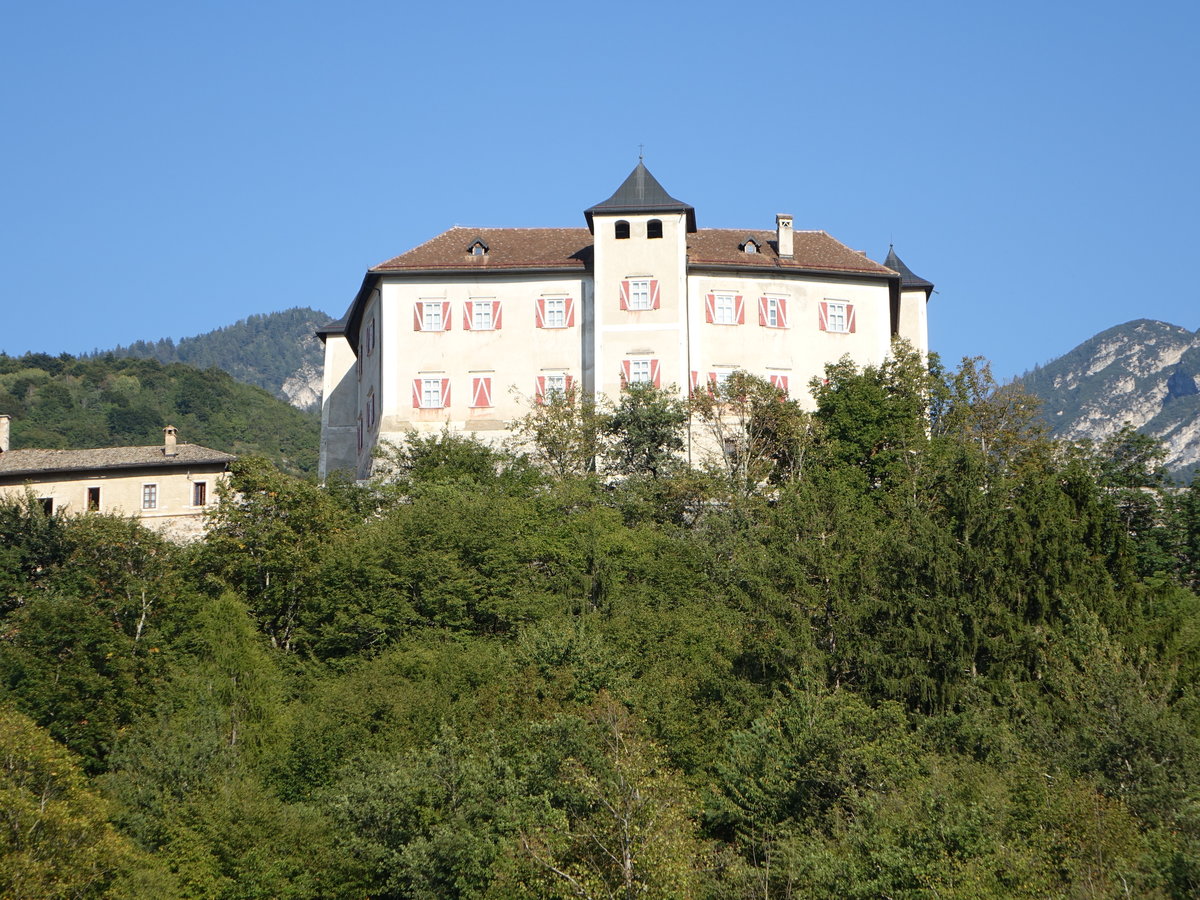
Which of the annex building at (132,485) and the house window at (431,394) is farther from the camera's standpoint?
the annex building at (132,485)

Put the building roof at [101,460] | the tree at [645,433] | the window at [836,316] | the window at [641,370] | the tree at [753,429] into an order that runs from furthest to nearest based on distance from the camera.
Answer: the building roof at [101,460]
the window at [836,316]
the window at [641,370]
the tree at [645,433]
the tree at [753,429]

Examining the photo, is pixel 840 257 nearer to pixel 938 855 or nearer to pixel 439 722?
pixel 439 722

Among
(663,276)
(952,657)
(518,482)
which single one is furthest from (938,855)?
(663,276)

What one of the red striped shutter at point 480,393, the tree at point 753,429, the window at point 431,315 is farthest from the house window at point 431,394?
the tree at point 753,429

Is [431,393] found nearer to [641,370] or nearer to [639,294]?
[641,370]

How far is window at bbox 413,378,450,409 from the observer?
192ft

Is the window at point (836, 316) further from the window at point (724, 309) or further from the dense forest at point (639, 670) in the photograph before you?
the dense forest at point (639, 670)

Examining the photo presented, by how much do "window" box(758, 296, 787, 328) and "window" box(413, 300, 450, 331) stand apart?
10200 millimetres

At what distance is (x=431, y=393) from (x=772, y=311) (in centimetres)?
1139

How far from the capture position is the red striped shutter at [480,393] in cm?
5856

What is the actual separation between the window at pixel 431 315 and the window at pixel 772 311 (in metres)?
10.2

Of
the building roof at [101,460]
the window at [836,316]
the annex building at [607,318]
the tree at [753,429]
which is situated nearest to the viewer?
the tree at [753,429]

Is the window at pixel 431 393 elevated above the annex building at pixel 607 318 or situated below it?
below

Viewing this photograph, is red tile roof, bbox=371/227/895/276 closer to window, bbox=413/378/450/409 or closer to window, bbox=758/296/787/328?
window, bbox=758/296/787/328
